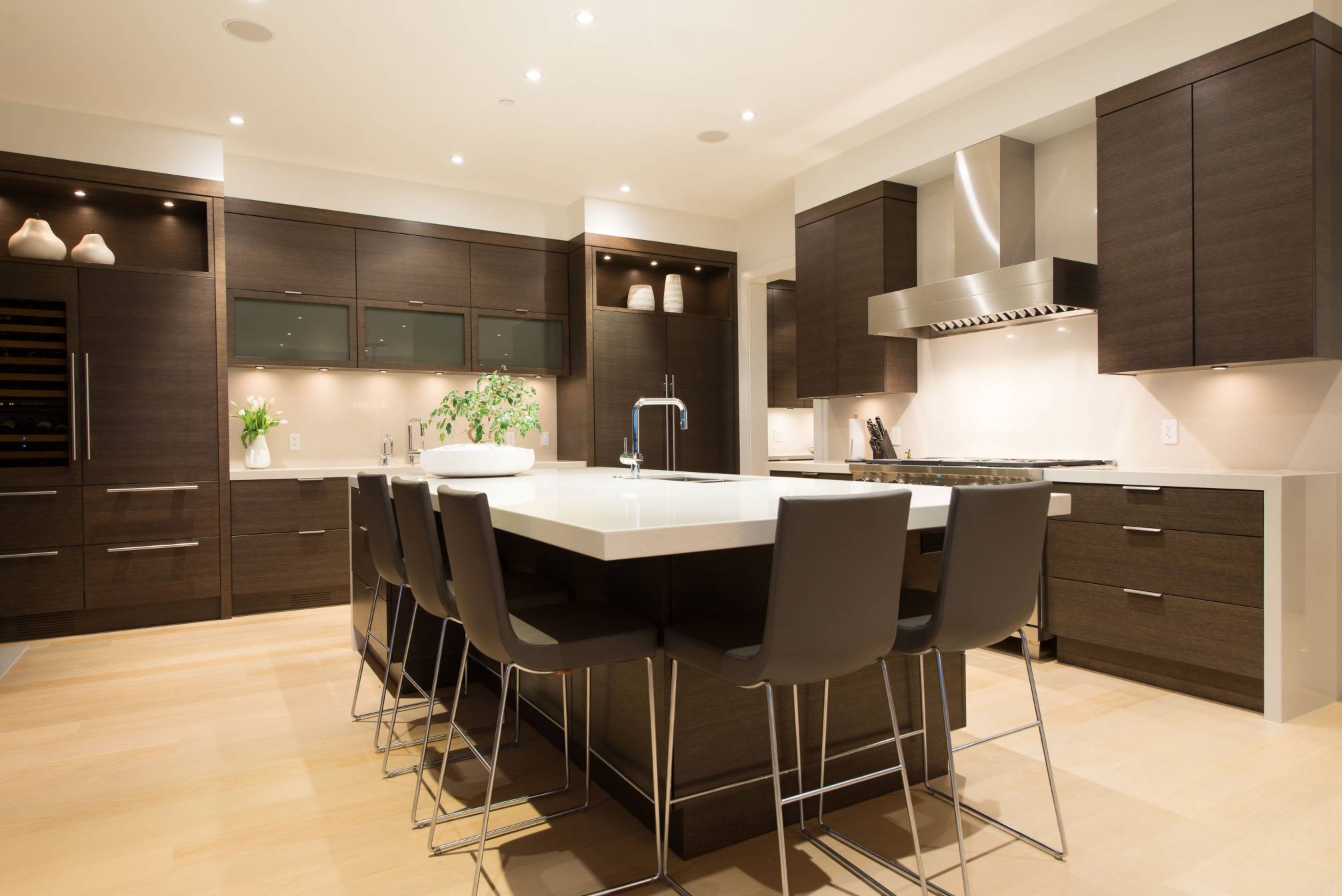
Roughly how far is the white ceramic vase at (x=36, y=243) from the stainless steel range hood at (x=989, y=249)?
14.8 ft

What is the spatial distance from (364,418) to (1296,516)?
5.09 meters

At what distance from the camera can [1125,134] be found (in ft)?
10.9

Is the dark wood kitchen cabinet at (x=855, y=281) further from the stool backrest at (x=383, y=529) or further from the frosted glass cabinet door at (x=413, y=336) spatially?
the stool backrest at (x=383, y=529)

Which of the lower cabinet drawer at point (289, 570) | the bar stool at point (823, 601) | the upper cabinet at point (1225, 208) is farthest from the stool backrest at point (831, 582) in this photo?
the lower cabinet drawer at point (289, 570)

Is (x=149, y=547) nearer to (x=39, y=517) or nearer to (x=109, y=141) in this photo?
(x=39, y=517)

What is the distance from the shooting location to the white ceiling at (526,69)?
Result: 3291 millimetres

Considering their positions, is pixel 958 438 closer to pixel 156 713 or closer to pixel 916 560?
pixel 916 560

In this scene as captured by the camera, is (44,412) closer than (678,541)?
No

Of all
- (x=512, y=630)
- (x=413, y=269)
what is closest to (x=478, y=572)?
(x=512, y=630)

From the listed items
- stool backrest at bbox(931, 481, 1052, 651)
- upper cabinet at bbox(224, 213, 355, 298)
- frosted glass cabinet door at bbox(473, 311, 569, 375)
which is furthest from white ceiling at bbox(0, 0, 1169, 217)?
stool backrest at bbox(931, 481, 1052, 651)

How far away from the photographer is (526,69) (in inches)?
149

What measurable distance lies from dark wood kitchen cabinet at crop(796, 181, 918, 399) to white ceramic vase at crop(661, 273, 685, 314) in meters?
1.24

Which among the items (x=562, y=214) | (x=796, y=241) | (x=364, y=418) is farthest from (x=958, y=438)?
(x=364, y=418)

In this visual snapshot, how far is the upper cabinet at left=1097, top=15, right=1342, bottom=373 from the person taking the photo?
9.09ft
